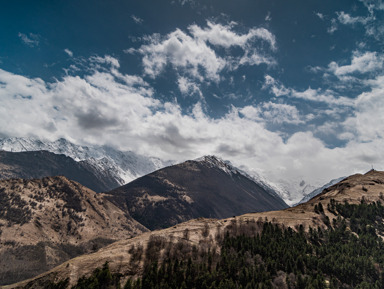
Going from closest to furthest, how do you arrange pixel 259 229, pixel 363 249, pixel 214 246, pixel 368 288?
pixel 368 288
pixel 363 249
pixel 214 246
pixel 259 229

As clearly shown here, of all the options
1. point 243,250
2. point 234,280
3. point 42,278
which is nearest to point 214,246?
point 243,250

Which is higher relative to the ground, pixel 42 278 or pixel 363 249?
pixel 363 249

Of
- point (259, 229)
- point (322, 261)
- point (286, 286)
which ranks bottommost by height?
point (286, 286)

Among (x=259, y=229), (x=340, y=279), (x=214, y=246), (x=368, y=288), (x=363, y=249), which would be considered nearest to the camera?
(x=368, y=288)

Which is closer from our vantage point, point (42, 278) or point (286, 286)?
point (286, 286)

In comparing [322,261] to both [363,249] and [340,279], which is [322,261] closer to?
[340,279]

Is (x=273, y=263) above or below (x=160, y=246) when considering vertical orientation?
below

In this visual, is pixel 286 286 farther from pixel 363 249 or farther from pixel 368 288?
pixel 363 249

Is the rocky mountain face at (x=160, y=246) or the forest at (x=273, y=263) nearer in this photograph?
the forest at (x=273, y=263)

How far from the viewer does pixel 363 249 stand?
147 m

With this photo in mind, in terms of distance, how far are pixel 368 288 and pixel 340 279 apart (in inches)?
545

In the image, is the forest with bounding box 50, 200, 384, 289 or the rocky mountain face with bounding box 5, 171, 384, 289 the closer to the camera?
the forest with bounding box 50, 200, 384, 289

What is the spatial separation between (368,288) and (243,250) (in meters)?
60.2

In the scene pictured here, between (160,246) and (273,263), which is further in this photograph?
(160,246)
